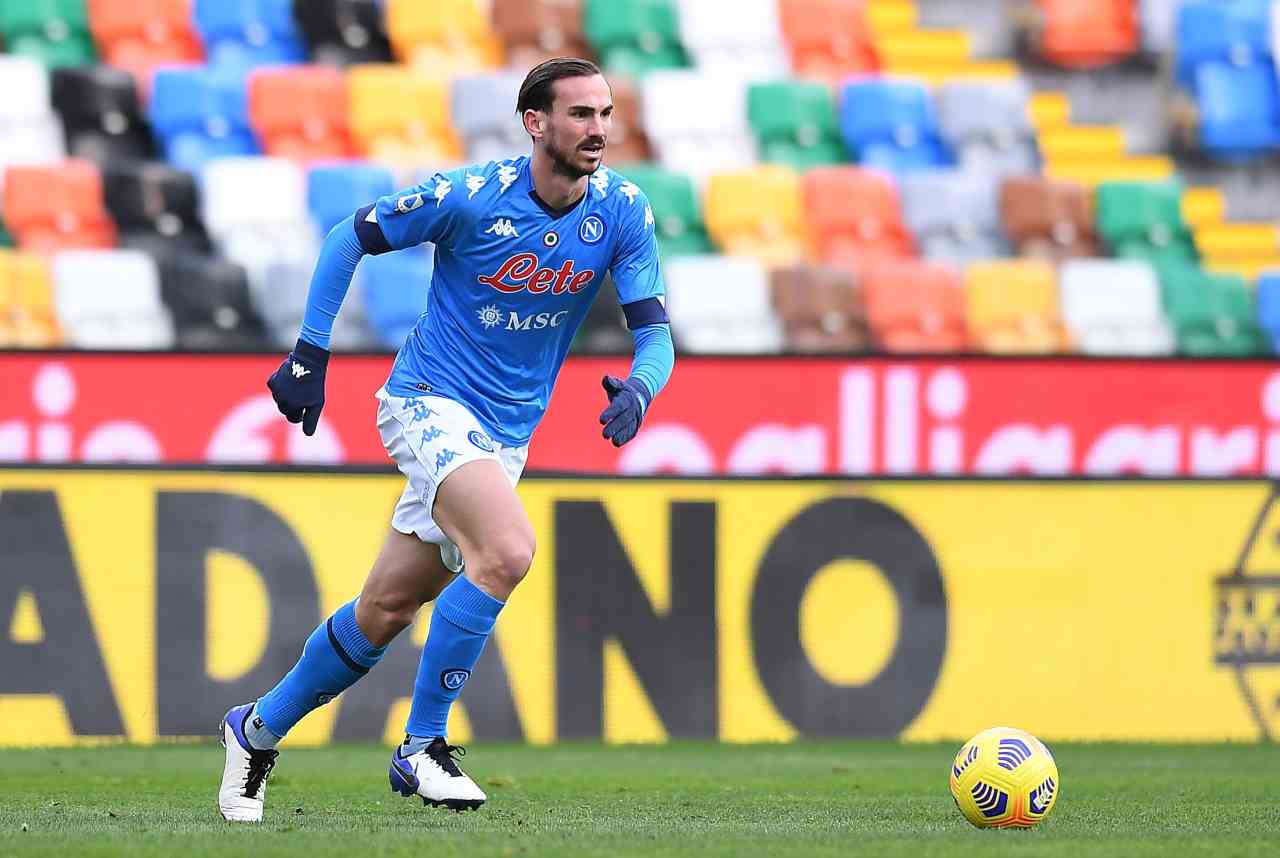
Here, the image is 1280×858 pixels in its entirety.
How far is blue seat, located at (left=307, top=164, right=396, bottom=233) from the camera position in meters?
12.2

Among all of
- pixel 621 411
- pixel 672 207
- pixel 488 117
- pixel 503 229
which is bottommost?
pixel 621 411

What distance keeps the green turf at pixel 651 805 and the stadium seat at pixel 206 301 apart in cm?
358

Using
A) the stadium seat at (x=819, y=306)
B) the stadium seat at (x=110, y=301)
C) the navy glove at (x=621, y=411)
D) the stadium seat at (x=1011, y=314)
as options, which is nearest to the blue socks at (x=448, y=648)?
the navy glove at (x=621, y=411)

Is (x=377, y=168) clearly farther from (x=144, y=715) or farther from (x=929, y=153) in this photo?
(x=144, y=715)

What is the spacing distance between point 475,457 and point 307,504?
11.7 ft

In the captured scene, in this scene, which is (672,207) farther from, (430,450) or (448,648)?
(448,648)

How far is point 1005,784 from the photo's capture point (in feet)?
17.4

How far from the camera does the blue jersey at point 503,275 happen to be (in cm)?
550

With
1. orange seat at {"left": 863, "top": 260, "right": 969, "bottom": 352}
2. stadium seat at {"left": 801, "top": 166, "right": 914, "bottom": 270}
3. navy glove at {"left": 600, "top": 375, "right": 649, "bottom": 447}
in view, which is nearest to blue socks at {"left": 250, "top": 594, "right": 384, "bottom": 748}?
navy glove at {"left": 600, "top": 375, "right": 649, "bottom": 447}

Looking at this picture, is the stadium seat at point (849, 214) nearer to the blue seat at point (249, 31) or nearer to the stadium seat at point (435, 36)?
the stadium seat at point (435, 36)

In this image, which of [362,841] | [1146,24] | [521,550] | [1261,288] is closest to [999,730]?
[521,550]

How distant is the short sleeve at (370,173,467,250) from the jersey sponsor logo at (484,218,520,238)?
0.10 metres

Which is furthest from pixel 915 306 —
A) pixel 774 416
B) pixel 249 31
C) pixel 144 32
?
pixel 144 32

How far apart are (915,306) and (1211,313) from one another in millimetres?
1834
